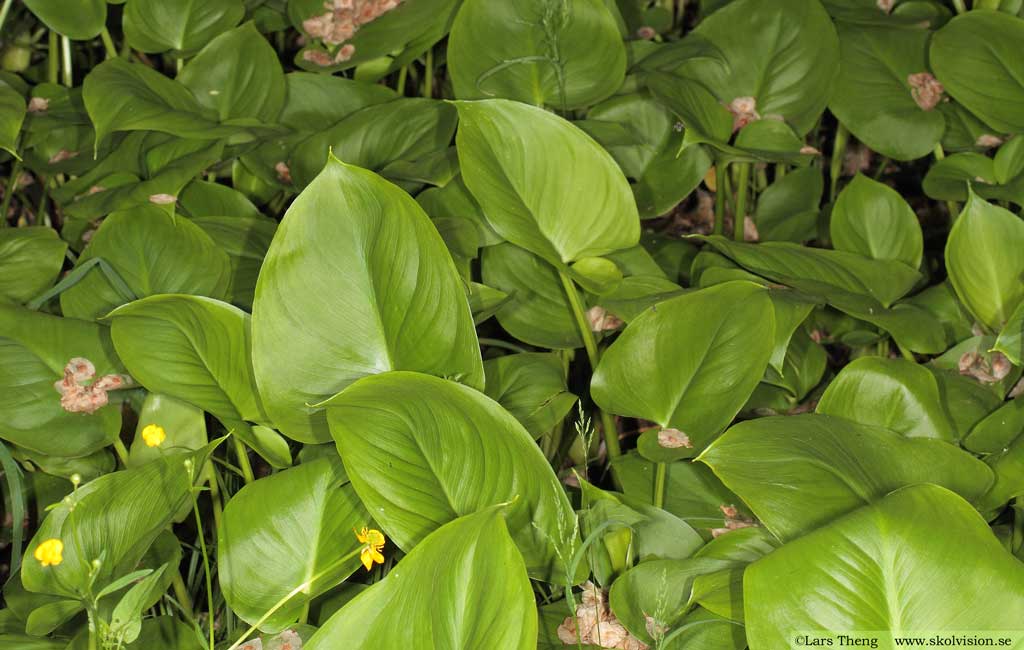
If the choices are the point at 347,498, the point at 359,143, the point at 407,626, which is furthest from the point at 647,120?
the point at 407,626

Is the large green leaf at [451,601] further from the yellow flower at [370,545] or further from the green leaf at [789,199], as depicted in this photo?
the green leaf at [789,199]

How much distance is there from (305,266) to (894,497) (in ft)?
1.29

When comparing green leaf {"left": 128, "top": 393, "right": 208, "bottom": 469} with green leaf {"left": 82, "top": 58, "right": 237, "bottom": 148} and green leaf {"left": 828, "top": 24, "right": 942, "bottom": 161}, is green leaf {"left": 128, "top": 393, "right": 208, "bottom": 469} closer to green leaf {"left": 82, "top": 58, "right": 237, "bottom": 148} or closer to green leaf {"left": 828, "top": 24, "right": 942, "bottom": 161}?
green leaf {"left": 82, "top": 58, "right": 237, "bottom": 148}

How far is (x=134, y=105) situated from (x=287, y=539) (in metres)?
0.46

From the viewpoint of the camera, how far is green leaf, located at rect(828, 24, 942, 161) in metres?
1.06

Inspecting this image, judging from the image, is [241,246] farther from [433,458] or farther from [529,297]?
[433,458]

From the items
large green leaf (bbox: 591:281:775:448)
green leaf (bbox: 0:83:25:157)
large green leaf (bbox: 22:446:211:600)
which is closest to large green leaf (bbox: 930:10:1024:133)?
large green leaf (bbox: 591:281:775:448)

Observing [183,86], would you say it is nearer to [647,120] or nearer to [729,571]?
[647,120]

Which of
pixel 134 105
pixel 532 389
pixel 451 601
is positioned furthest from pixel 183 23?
pixel 451 601

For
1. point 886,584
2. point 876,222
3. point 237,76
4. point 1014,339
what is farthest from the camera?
point 237,76

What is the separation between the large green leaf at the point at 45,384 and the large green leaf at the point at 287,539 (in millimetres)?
168

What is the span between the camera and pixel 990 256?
34.2 inches

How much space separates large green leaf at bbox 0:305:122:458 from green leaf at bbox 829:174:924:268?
0.67m

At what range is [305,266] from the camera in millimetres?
687
